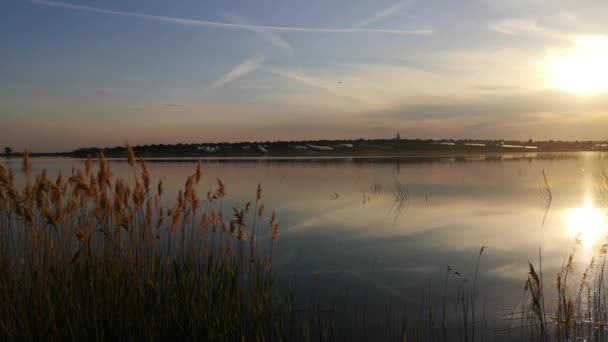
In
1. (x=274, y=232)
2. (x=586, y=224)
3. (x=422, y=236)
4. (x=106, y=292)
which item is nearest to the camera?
(x=106, y=292)

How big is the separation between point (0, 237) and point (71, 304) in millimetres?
1717

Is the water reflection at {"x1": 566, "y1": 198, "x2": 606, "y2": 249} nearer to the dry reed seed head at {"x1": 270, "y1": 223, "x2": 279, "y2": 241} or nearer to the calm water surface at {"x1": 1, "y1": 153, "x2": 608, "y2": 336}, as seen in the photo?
the calm water surface at {"x1": 1, "y1": 153, "x2": 608, "y2": 336}

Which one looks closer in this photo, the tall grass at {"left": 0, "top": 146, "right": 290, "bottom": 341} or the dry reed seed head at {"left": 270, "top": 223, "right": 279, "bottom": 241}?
the tall grass at {"left": 0, "top": 146, "right": 290, "bottom": 341}

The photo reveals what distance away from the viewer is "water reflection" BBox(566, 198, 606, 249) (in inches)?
417

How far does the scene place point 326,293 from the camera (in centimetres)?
675

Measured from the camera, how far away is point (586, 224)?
12375 millimetres

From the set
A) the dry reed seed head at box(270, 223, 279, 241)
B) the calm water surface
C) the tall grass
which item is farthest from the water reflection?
the tall grass

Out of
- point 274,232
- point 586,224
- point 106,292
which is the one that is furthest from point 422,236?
point 106,292

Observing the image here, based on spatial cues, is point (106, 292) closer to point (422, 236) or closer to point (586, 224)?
point (422, 236)

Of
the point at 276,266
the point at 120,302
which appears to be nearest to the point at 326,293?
the point at 276,266

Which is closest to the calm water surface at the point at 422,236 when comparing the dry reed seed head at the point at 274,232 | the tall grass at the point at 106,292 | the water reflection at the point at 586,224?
the water reflection at the point at 586,224

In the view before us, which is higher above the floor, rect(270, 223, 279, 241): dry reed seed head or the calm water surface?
rect(270, 223, 279, 241): dry reed seed head

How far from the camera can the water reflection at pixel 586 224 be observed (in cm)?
1058

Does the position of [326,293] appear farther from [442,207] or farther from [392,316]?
[442,207]
